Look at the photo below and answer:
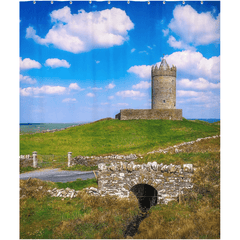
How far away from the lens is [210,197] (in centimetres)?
639

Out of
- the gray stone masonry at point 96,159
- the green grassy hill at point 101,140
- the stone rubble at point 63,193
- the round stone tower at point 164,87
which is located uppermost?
the round stone tower at point 164,87

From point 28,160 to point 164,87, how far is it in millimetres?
17783

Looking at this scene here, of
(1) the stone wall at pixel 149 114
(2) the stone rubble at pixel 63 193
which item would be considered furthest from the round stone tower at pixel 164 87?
(2) the stone rubble at pixel 63 193

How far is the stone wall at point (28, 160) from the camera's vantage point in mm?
11312

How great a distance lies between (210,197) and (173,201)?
3.72 ft

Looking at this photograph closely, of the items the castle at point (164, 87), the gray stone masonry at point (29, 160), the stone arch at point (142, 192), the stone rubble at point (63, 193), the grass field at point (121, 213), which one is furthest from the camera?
the castle at point (164, 87)

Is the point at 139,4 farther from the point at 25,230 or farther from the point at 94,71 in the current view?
the point at 25,230

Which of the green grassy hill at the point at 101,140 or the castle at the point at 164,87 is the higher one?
the castle at the point at 164,87

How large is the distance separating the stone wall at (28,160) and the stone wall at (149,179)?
6.13m

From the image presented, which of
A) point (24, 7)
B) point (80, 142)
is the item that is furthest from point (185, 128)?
point (24, 7)

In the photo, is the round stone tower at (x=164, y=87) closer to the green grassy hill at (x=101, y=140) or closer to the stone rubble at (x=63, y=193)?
the green grassy hill at (x=101, y=140)

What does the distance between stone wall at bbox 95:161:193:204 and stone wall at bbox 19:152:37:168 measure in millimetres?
6132

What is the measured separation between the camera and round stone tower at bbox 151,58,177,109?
947 inches

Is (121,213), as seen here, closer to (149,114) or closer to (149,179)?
(149,179)
